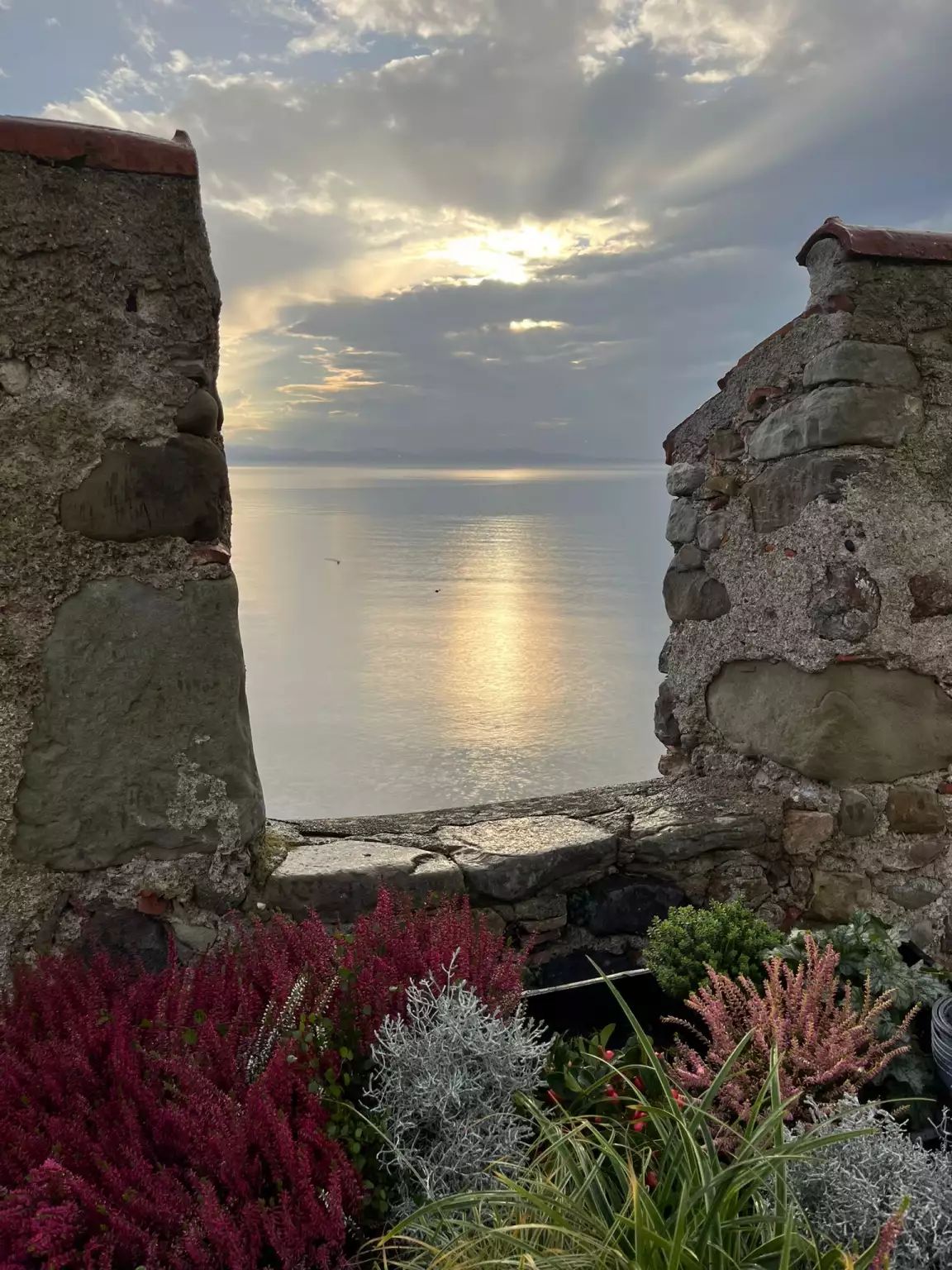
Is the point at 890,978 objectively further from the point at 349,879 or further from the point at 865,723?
the point at 349,879

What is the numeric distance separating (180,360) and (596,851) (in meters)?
1.45

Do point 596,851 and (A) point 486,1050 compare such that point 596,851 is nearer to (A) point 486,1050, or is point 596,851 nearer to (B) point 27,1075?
(A) point 486,1050

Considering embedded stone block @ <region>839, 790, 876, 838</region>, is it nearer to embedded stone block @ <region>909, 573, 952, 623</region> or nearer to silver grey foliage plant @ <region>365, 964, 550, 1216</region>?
embedded stone block @ <region>909, 573, 952, 623</region>

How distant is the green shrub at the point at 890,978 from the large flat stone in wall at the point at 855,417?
110 cm

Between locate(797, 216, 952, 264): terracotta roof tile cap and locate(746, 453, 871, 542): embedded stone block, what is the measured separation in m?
0.49

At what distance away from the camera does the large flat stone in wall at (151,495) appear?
1718 millimetres

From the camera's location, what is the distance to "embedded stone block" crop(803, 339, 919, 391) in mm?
2119

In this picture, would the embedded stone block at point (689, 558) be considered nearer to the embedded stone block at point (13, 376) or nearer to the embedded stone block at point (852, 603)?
the embedded stone block at point (852, 603)

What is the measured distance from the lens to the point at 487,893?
2.07 meters

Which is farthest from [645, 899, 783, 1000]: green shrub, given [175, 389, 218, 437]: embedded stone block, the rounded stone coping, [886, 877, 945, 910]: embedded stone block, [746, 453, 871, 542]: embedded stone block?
the rounded stone coping

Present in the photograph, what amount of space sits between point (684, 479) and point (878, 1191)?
1.94 metres

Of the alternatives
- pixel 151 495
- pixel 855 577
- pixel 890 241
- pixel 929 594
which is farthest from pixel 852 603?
pixel 151 495

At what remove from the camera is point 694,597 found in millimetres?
2613

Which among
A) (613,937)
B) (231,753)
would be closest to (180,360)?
(231,753)
